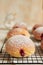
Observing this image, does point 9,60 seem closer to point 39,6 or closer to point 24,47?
point 24,47

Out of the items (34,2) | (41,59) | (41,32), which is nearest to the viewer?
(41,59)

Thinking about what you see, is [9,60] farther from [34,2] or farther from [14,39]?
[34,2]

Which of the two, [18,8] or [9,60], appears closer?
[9,60]

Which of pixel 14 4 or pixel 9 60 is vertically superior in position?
pixel 14 4

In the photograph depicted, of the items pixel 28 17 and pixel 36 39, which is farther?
pixel 28 17

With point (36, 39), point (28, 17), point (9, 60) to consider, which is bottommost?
point (9, 60)

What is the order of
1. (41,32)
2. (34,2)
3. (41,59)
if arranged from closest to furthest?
1. (41,59)
2. (41,32)
3. (34,2)

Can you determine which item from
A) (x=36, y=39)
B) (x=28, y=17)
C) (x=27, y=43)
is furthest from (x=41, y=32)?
(x=28, y=17)

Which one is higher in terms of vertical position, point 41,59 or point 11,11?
point 11,11

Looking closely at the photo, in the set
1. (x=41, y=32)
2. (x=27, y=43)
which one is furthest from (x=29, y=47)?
(x=41, y=32)
